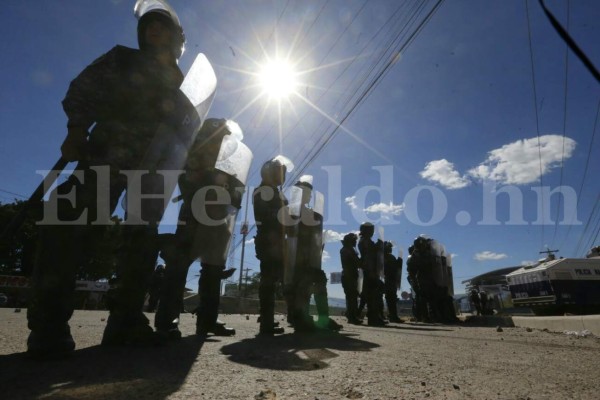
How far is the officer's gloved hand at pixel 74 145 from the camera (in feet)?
6.38

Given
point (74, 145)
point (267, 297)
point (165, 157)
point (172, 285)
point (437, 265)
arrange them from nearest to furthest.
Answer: point (74, 145) → point (165, 157) → point (172, 285) → point (267, 297) → point (437, 265)

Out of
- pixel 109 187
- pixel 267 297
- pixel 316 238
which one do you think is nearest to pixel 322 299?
pixel 316 238

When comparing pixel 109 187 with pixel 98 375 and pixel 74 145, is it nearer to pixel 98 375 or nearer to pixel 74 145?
pixel 74 145

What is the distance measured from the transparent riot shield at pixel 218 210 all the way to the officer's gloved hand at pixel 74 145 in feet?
3.87

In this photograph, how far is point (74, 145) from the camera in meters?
1.95

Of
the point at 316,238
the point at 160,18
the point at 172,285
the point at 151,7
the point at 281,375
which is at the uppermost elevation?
the point at 151,7

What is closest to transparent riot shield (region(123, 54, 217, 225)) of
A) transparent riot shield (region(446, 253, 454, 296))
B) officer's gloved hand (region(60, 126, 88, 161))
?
officer's gloved hand (region(60, 126, 88, 161))

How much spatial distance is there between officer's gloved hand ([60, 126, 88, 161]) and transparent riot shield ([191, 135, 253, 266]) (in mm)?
1179

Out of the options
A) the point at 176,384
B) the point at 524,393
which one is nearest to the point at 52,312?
the point at 176,384

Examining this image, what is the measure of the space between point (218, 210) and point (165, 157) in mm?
926

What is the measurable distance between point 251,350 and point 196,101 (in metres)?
1.94

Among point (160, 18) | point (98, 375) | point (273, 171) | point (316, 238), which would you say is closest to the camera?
point (98, 375)

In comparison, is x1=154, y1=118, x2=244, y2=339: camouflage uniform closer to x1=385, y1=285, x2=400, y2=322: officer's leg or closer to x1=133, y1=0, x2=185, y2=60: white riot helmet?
x1=133, y1=0, x2=185, y2=60: white riot helmet

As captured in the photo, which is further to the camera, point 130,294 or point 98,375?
point 130,294
